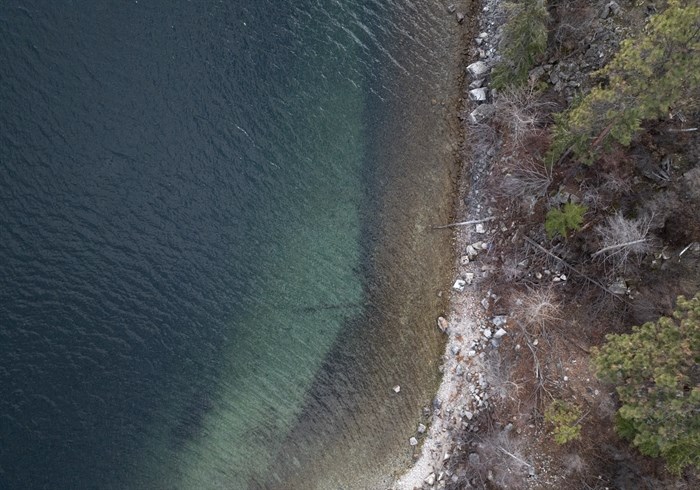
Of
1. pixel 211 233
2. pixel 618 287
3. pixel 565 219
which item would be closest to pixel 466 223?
pixel 565 219

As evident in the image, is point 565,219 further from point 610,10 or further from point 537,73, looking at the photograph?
point 610,10

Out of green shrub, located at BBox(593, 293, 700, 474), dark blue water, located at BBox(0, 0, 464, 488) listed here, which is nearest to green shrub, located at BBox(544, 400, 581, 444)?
green shrub, located at BBox(593, 293, 700, 474)

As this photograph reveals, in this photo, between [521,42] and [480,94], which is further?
[480,94]

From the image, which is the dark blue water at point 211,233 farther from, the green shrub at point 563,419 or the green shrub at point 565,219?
the green shrub at point 563,419

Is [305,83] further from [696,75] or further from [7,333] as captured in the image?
[7,333]

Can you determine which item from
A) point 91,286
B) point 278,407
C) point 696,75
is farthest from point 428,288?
point 91,286

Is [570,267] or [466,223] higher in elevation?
[466,223]
